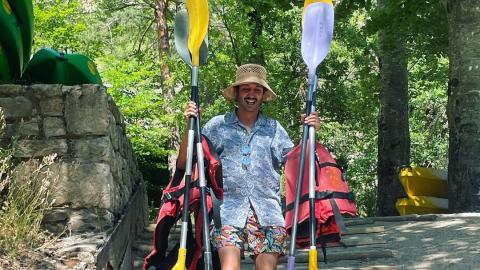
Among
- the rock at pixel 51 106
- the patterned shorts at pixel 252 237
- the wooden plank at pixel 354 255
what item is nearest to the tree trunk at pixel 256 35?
the wooden plank at pixel 354 255

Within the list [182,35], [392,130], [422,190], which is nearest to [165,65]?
[392,130]

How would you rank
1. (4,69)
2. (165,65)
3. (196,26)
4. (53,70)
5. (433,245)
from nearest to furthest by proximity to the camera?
(196,26)
(4,69)
(53,70)
(433,245)
(165,65)

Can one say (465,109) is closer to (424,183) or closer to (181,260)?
(424,183)

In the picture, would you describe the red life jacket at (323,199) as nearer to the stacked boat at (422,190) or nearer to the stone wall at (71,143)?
the stone wall at (71,143)

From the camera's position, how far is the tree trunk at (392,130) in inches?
505

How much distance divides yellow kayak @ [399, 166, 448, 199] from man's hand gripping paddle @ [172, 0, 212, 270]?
21.9ft

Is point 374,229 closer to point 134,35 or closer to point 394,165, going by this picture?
point 394,165

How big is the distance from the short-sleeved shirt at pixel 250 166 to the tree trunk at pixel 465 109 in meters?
5.16

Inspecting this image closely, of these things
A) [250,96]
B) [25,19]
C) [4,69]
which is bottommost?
[250,96]

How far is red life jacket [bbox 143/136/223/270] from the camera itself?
3770 mm

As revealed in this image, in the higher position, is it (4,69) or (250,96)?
(4,69)

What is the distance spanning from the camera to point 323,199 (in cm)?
393

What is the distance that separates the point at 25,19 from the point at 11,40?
1.34 ft

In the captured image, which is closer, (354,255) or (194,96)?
(194,96)
